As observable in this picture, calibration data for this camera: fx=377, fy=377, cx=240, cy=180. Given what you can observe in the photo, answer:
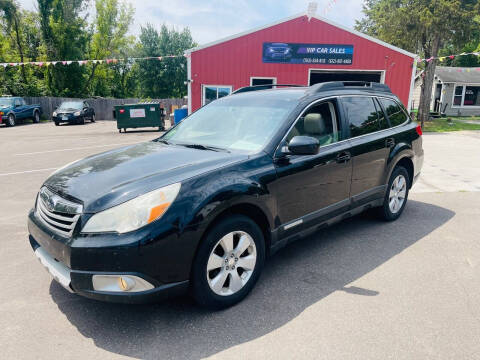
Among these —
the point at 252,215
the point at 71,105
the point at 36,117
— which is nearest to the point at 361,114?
the point at 252,215

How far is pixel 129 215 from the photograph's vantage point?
2.50 metres

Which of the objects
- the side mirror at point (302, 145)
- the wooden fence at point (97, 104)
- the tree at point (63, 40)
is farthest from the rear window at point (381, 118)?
the tree at point (63, 40)

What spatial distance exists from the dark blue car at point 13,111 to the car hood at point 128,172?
22.3 meters

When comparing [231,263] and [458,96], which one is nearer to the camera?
[231,263]

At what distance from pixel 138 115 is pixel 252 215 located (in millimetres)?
16745

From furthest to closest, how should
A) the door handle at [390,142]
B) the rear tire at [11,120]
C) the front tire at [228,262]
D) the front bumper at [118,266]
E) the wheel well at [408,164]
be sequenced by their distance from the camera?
1. the rear tire at [11,120]
2. the wheel well at [408,164]
3. the door handle at [390,142]
4. the front tire at [228,262]
5. the front bumper at [118,266]

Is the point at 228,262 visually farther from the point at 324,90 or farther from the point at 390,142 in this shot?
the point at 390,142

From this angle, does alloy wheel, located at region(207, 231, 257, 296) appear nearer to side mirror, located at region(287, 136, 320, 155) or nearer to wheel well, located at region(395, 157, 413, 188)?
side mirror, located at region(287, 136, 320, 155)

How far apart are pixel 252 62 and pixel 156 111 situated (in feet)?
17.8

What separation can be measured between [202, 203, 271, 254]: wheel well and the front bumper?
381 millimetres

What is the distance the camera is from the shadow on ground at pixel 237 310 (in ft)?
Answer: 8.51

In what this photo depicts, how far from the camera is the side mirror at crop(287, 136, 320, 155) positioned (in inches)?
126

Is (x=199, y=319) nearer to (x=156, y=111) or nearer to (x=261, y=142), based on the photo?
(x=261, y=142)

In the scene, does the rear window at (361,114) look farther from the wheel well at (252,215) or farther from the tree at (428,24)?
the tree at (428,24)
